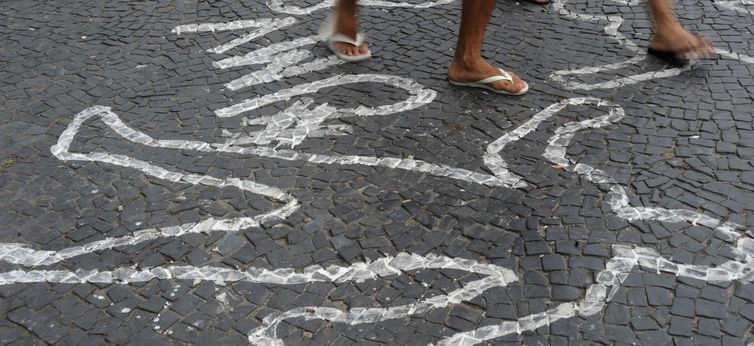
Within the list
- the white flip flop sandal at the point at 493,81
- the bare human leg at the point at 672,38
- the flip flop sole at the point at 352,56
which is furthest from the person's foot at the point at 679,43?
the flip flop sole at the point at 352,56

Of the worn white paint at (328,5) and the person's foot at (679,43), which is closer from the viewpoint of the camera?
the person's foot at (679,43)

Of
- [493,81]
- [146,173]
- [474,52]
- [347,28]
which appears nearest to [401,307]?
[146,173]

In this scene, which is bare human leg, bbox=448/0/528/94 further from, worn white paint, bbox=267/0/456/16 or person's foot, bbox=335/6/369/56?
worn white paint, bbox=267/0/456/16

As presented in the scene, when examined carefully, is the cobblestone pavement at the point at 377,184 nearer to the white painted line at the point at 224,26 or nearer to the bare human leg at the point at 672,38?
the white painted line at the point at 224,26

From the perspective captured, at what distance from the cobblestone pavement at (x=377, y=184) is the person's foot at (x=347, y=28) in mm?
93

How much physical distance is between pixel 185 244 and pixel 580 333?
5.71 feet

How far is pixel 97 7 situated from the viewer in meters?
5.54

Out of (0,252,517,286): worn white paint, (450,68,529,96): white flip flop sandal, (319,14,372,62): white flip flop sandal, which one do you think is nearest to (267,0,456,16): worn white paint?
(319,14,372,62): white flip flop sandal

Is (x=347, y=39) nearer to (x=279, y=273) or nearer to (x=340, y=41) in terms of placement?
(x=340, y=41)

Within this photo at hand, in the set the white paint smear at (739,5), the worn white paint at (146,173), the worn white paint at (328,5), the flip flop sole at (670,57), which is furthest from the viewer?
the worn white paint at (328,5)

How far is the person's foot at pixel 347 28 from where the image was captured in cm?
466

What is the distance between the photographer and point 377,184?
364cm

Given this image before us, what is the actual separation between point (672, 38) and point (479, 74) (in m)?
1.21

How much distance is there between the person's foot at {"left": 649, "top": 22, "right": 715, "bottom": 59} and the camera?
14.4ft
